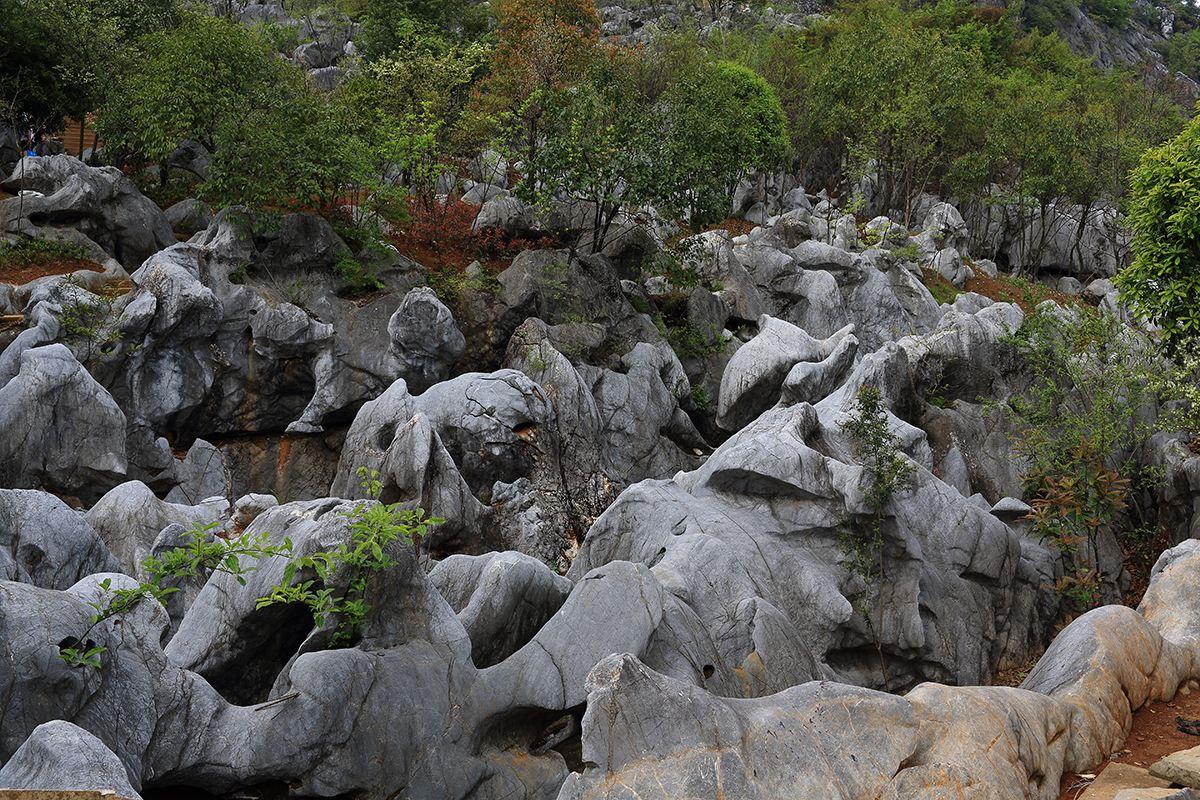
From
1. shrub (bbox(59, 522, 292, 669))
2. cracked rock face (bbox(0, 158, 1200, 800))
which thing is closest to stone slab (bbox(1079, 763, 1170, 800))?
cracked rock face (bbox(0, 158, 1200, 800))

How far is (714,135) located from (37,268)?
19.3 metres

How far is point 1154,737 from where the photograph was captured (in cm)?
1026

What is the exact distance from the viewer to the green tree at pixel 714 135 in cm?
2826

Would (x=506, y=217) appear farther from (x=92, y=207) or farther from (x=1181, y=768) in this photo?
(x=1181, y=768)

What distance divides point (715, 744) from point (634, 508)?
8425 millimetres

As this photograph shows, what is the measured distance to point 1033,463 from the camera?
19922mm

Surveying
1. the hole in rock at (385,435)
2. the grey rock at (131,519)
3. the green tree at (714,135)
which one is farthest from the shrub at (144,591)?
the green tree at (714,135)

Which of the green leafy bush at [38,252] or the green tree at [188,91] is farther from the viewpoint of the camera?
the green tree at [188,91]

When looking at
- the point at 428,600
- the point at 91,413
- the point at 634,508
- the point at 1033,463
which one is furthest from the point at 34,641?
the point at 1033,463

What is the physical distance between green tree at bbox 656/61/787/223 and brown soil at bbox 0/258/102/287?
15097 mm

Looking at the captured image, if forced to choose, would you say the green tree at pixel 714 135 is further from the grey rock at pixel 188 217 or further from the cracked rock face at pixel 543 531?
the grey rock at pixel 188 217

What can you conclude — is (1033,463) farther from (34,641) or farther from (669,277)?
(34,641)

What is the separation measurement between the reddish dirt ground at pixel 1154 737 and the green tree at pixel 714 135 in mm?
19190

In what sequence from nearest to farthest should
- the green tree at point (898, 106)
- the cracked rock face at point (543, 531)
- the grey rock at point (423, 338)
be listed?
the cracked rock face at point (543, 531) < the grey rock at point (423, 338) < the green tree at point (898, 106)
